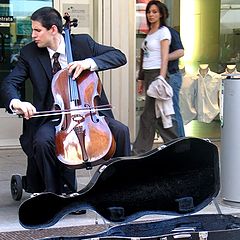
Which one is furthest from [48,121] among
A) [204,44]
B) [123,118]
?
[204,44]

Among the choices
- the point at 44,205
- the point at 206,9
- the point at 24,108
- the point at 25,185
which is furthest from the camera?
the point at 206,9

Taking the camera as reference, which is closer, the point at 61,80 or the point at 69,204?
the point at 69,204

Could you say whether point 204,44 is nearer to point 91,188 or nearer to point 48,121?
point 48,121

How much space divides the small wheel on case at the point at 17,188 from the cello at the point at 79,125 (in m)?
0.86

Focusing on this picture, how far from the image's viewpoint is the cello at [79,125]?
15.7 ft

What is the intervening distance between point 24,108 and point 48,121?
520 millimetres

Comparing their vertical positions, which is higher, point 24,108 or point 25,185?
point 24,108

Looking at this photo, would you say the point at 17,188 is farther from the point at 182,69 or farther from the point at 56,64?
the point at 182,69

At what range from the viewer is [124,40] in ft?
28.2

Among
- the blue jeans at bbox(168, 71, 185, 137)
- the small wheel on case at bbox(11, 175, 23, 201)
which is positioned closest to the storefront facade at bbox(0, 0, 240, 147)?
the blue jeans at bbox(168, 71, 185, 137)

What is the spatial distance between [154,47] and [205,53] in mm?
2608

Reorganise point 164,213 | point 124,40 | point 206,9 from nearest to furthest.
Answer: point 164,213, point 124,40, point 206,9

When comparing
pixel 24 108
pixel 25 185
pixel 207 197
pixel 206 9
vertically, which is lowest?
pixel 25 185

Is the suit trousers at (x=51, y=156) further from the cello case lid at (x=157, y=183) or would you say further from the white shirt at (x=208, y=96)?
the white shirt at (x=208, y=96)
